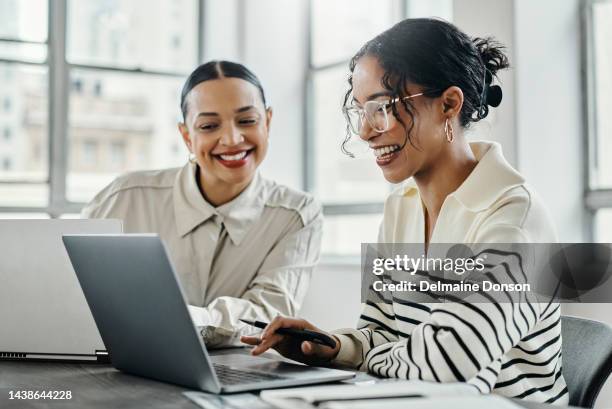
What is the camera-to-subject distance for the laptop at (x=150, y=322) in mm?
1026

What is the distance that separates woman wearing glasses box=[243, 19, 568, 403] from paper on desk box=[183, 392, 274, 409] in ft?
0.88

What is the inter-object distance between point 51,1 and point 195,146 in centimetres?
203

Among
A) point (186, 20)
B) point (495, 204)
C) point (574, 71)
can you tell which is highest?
point (186, 20)

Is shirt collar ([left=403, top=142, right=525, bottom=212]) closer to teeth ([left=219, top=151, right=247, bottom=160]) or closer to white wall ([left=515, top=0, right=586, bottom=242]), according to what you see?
teeth ([left=219, top=151, right=247, bottom=160])

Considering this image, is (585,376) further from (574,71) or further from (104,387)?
(574,71)

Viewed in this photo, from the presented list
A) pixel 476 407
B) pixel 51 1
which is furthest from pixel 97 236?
pixel 51 1

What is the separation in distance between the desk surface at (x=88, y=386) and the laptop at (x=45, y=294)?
4 centimetres

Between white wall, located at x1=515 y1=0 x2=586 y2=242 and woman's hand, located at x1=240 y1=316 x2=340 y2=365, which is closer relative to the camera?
woman's hand, located at x1=240 y1=316 x2=340 y2=365

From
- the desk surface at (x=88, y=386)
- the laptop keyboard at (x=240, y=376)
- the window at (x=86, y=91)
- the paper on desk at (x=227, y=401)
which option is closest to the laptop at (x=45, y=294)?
the desk surface at (x=88, y=386)

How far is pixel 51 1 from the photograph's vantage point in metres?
3.91

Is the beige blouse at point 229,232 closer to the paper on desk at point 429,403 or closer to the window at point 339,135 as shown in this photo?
the paper on desk at point 429,403

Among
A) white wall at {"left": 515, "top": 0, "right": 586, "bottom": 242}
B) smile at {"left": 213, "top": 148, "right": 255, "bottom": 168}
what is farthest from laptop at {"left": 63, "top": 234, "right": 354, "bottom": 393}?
white wall at {"left": 515, "top": 0, "right": 586, "bottom": 242}

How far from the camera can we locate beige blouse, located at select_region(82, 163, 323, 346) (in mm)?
2191

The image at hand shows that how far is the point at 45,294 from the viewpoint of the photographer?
140 centimetres
